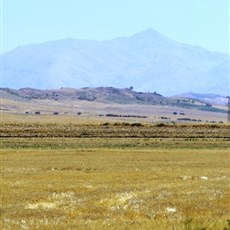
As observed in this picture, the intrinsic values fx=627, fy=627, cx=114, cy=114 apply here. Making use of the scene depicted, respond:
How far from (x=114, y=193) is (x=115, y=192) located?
533 mm

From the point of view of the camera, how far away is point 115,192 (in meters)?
25.5

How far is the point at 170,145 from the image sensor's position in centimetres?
6762

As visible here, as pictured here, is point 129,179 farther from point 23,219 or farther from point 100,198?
point 23,219

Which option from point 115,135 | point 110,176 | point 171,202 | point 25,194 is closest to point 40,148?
point 115,135

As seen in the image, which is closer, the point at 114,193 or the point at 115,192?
the point at 114,193

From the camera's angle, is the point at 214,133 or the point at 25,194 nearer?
the point at 25,194

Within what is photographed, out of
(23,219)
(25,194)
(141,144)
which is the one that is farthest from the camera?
(141,144)

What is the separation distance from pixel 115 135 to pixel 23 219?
67.7 metres

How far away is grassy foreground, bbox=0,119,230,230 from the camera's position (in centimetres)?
1758

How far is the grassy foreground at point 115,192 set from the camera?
17.6 m

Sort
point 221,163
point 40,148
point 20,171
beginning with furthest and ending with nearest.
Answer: point 40,148
point 221,163
point 20,171

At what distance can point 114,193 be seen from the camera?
25.0m

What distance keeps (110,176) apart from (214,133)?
5922 cm

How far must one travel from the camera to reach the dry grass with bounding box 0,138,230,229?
691 inches
